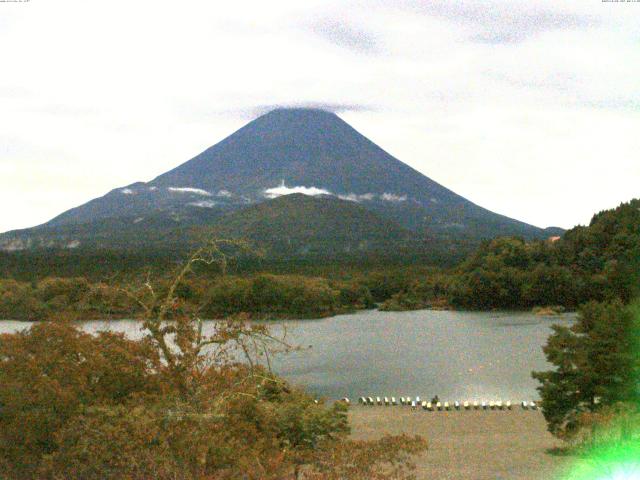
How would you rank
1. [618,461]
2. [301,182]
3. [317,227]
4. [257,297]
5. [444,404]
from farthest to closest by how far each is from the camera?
[301,182] → [317,227] → [257,297] → [444,404] → [618,461]

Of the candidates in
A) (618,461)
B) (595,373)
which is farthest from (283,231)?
(618,461)

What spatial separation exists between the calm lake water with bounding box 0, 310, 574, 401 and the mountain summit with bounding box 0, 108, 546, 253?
76.2 meters

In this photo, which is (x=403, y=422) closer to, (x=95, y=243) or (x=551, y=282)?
(x=551, y=282)

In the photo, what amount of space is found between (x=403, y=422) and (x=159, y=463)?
1296 cm

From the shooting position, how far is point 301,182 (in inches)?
5674

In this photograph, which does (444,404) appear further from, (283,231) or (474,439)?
(283,231)

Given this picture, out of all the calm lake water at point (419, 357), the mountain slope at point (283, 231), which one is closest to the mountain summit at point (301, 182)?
the mountain slope at point (283, 231)

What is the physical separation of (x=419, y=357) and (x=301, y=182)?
11310 centimetres

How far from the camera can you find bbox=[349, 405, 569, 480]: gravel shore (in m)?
12.7

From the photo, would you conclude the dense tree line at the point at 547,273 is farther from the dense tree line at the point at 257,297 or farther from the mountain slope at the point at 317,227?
the mountain slope at the point at 317,227

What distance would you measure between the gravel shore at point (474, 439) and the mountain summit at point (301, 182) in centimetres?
10139

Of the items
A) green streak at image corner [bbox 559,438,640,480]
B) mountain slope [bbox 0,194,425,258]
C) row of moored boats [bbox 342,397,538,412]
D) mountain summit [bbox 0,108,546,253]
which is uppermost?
mountain summit [bbox 0,108,546,253]

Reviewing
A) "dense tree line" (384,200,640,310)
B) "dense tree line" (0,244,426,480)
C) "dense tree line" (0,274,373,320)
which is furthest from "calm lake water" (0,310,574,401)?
"dense tree line" (0,244,426,480)

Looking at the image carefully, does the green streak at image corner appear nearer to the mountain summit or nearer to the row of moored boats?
the row of moored boats
